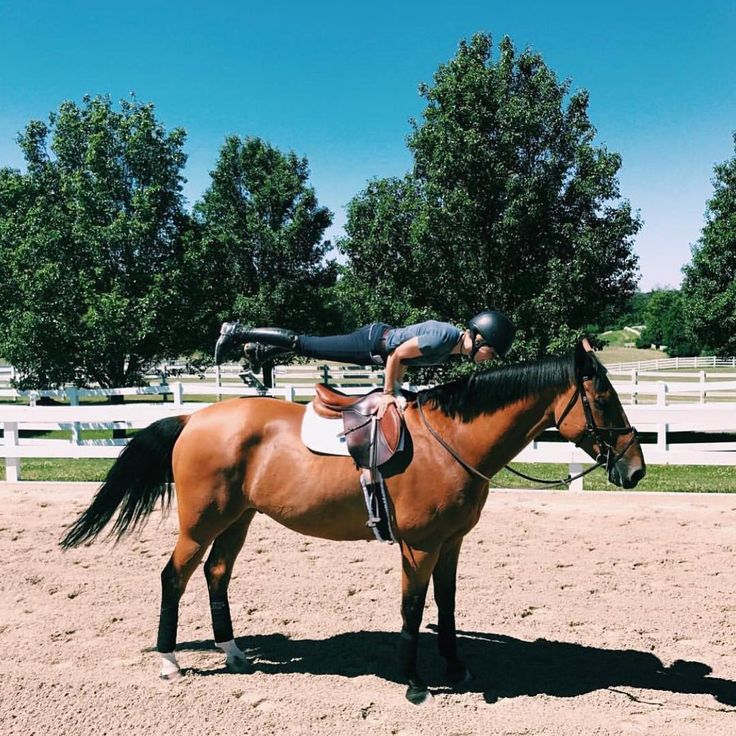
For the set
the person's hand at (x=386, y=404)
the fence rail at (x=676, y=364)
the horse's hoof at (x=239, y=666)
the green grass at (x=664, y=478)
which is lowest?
the green grass at (x=664, y=478)

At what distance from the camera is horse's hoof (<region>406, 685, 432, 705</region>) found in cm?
369

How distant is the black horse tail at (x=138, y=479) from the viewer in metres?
4.55

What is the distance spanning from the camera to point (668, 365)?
4241cm

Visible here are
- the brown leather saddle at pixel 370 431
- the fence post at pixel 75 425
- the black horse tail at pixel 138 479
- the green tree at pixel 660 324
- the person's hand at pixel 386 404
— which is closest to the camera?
the brown leather saddle at pixel 370 431

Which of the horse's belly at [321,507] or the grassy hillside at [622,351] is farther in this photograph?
the grassy hillside at [622,351]

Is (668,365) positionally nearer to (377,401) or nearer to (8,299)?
→ (8,299)

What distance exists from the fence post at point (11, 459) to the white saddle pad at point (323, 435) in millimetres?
A: 8169

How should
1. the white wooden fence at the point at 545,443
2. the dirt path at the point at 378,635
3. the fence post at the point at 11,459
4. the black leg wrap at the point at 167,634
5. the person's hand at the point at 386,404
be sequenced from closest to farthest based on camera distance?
the dirt path at the point at 378,635 < the person's hand at the point at 386,404 < the black leg wrap at the point at 167,634 < the white wooden fence at the point at 545,443 < the fence post at the point at 11,459

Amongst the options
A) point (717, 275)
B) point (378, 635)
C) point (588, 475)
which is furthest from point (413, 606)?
point (717, 275)

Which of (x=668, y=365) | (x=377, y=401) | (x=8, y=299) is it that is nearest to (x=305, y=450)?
(x=377, y=401)

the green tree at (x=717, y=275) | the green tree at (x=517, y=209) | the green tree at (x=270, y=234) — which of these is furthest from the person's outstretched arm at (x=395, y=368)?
the green tree at (x=270, y=234)

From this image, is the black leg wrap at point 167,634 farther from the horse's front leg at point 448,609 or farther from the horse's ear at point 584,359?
the horse's ear at point 584,359

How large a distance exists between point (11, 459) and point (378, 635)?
27.4ft

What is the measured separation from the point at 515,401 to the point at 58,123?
17.5 metres
